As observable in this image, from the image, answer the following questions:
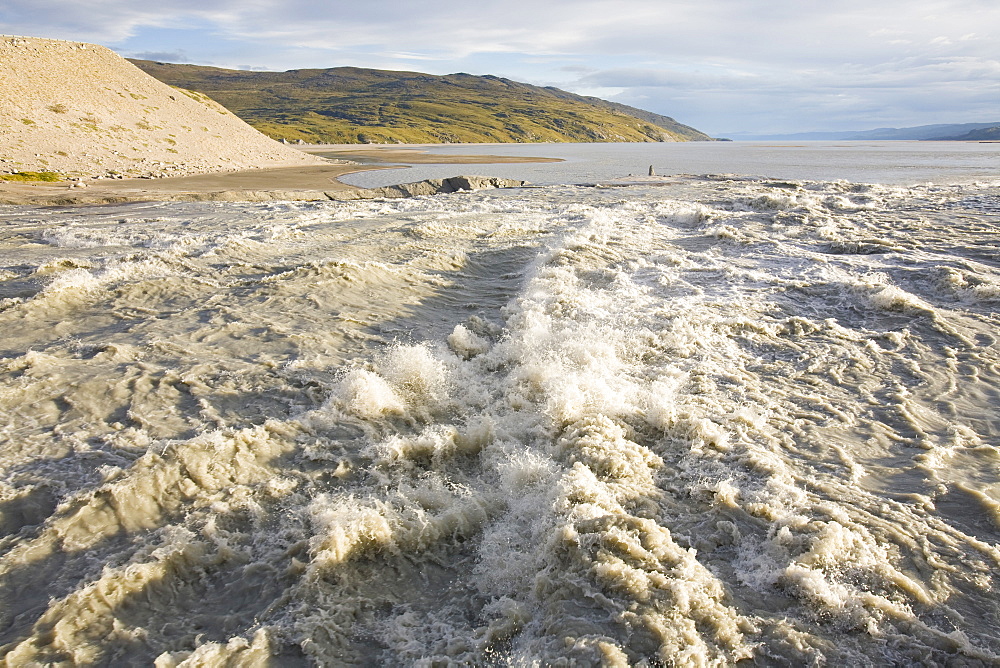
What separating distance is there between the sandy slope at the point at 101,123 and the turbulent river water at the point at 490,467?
3019 cm

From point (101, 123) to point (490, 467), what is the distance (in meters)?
46.0

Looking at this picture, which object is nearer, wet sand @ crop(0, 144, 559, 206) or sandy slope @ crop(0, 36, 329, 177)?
wet sand @ crop(0, 144, 559, 206)

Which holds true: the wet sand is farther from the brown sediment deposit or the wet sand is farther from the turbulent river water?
the brown sediment deposit

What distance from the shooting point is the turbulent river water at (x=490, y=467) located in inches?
145

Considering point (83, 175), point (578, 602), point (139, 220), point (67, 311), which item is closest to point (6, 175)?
point (83, 175)

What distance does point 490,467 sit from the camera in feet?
18.4

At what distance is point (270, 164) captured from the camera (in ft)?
156

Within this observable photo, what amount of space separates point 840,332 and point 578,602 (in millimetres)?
7534

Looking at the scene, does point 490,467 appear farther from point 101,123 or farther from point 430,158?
point 430,158

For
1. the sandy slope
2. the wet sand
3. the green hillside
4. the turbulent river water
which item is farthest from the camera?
the green hillside

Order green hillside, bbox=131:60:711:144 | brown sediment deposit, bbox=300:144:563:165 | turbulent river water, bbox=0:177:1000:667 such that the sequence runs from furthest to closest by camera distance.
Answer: green hillside, bbox=131:60:711:144, brown sediment deposit, bbox=300:144:563:165, turbulent river water, bbox=0:177:1000:667

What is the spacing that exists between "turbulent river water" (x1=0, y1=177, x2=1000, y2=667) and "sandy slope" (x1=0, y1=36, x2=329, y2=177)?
30194 mm

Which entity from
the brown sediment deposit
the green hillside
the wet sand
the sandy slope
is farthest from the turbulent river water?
the green hillside

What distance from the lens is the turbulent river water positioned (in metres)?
3.69
